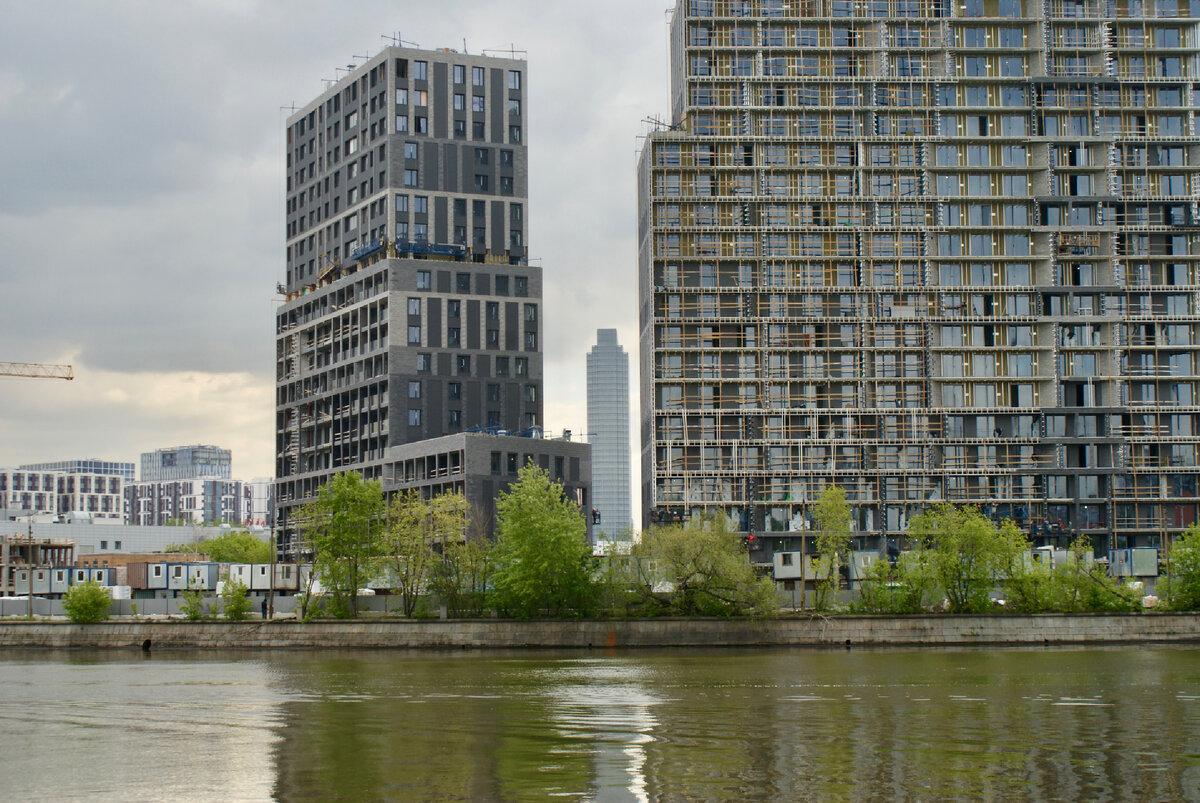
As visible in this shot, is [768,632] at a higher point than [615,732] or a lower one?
lower

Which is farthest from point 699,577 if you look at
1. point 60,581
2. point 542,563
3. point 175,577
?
point 60,581

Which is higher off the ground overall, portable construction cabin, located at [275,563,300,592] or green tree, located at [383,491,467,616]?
green tree, located at [383,491,467,616]

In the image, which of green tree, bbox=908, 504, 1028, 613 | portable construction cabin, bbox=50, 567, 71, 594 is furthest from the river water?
portable construction cabin, bbox=50, 567, 71, 594

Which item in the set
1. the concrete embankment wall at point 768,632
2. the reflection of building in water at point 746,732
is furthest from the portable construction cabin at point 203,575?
the reflection of building in water at point 746,732

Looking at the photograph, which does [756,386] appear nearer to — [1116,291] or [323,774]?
[1116,291]

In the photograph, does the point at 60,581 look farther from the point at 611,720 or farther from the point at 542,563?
the point at 611,720

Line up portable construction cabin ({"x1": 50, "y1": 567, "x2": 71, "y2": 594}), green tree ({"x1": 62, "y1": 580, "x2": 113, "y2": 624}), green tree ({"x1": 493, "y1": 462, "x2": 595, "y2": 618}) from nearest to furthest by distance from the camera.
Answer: green tree ({"x1": 493, "y1": 462, "x2": 595, "y2": 618}) → green tree ({"x1": 62, "y1": 580, "x2": 113, "y2": 624}) → portable construction cabin ({"x1": 50, "y1": 567, "x2": 71, "y2": 594})

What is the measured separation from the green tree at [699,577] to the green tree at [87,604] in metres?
49.1

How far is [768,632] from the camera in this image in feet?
381

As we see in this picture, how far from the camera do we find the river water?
136 ft

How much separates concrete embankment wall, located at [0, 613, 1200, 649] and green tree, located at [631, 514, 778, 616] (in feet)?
5.70

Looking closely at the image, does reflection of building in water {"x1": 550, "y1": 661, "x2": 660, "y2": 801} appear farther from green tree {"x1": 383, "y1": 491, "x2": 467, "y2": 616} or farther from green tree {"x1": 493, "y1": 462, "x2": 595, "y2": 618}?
green tree {"x1": 383, "y1": 491, "x2": 467, "y2": 616}

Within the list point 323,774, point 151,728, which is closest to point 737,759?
point 323,774

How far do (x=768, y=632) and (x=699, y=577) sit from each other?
751 cm
